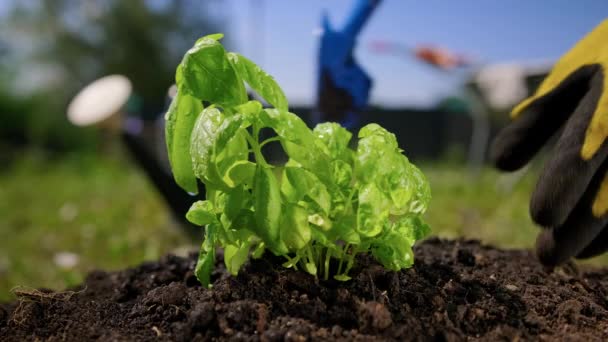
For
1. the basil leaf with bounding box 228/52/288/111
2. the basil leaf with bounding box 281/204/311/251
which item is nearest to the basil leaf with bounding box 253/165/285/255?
the basil leaf with bounding box 281/204/311/251

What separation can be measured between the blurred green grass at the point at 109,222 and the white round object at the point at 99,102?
74 cm

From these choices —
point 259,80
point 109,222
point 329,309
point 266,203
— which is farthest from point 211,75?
point 109,222

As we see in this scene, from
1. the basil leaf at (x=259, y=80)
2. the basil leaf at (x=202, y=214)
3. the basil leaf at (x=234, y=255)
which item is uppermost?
the basil leaf at (x=259, y=80)

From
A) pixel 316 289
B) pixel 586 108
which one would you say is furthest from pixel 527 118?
pixel 316 289

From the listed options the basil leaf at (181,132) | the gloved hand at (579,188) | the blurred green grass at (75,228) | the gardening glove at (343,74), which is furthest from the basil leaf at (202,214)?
the gardening glove at (343,74)

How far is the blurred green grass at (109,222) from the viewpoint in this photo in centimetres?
249

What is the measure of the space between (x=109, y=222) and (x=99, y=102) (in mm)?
872

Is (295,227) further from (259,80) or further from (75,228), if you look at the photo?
(75,228)

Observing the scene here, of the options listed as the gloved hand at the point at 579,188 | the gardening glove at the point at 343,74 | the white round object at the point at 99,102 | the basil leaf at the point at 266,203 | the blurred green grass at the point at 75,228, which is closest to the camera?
the basil leaf at the point at 266,203

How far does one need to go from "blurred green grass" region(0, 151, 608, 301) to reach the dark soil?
25.6 inches

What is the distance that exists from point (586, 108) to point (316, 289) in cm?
77

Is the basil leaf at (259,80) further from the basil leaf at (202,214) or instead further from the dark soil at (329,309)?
the dark soil at (329,309)

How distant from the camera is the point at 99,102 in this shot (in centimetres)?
343

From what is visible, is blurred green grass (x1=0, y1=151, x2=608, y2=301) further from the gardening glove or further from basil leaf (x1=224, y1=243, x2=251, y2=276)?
basil leaf (x1=224, y1=243, x2=251, y2=276)
